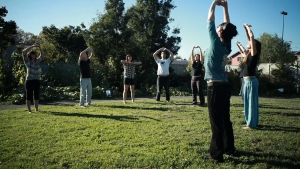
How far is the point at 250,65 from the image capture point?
5168 mm

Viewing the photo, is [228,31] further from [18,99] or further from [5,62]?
[5,62]

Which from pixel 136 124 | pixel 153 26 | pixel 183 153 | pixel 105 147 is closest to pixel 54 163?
pixel 105 147

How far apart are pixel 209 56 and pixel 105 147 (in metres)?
2.40

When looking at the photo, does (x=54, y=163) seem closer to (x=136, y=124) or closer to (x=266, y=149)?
(x=136, y=124)

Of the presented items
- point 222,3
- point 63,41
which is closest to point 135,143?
point 222,3

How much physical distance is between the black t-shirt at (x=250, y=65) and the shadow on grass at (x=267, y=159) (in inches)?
88.8

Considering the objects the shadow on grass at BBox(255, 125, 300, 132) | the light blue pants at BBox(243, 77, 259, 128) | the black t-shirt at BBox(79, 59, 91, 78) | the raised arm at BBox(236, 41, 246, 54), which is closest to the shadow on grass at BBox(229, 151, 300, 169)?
the light blue pants at BBox(243, 77, 259, 128)

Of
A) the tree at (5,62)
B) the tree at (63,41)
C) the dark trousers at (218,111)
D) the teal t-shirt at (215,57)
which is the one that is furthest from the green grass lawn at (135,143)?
the tree at (63,41)

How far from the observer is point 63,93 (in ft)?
38.9

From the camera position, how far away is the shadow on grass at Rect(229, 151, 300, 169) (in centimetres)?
320

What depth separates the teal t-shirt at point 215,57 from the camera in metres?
3.18

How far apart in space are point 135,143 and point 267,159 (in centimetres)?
224

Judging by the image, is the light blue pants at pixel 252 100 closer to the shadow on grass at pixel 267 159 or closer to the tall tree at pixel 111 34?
the shadow on grass at pixel 267 159

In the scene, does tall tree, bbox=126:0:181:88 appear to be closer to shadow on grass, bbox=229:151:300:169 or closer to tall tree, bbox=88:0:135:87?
tall tree, bbox=88:0:135:87
